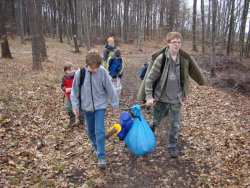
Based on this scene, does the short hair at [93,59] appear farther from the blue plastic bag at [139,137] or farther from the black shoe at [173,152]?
the black shoe at [173,152]

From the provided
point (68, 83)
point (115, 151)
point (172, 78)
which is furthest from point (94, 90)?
point (68, 83)

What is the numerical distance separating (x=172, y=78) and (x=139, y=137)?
1274 mm

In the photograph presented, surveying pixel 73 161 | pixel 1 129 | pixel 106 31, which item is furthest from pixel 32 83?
pixel 106 31

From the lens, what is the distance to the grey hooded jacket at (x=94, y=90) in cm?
320

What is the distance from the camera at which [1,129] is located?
14.0 feet

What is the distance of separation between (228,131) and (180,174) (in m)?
2.12

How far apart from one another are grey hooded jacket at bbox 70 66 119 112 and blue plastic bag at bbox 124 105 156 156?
55cm

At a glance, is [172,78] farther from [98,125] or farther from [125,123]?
[98,125]

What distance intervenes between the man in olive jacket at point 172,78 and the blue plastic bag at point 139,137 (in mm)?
421

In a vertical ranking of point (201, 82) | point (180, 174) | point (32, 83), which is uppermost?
point (201, 82)

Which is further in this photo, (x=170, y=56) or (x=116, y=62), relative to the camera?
(x=116, y=62)

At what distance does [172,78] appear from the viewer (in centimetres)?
341

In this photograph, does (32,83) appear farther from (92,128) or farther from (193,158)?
(193,158)

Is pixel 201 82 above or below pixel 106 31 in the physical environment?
below
